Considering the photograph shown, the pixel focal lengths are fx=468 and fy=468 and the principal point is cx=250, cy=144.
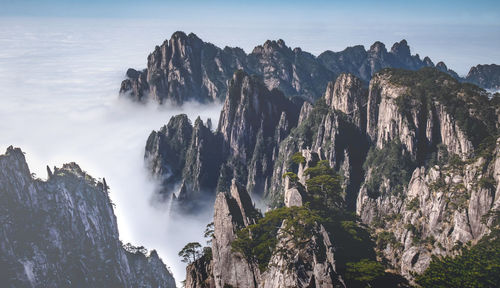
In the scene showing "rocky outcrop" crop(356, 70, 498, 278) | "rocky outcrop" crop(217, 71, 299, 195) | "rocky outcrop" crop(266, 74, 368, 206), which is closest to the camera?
"rocky outcrop" crop(356, 70, 498, 278)

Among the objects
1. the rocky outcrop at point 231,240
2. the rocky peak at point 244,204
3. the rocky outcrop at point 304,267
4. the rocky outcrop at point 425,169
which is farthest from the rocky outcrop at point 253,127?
the rocky outcrop at point 304,267

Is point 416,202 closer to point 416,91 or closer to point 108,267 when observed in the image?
point 416,91

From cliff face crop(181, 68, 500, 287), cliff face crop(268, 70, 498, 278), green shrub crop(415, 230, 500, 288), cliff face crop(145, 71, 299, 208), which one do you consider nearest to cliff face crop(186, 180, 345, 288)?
cliff face crop(181, 68, 500, 287)

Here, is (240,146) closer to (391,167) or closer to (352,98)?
(352,98)

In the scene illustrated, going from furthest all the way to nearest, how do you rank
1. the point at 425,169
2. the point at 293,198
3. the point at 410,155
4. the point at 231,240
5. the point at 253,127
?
the point at 253,127
the point at 410,155
the point at 425,169
the point at 293,198
the point at 231,240

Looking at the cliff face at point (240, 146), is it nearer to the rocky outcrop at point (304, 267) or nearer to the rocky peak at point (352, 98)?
the rocky peak at point (352, 98)

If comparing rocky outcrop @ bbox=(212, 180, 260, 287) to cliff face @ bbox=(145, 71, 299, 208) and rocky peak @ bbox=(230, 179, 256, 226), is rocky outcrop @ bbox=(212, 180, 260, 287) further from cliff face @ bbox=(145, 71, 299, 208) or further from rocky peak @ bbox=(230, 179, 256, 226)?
cliff face @ bbox=(145, 71, 299, 208)

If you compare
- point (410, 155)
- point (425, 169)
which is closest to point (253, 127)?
point (410, 155)

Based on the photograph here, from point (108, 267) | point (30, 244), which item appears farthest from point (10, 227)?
point (108, 267)
